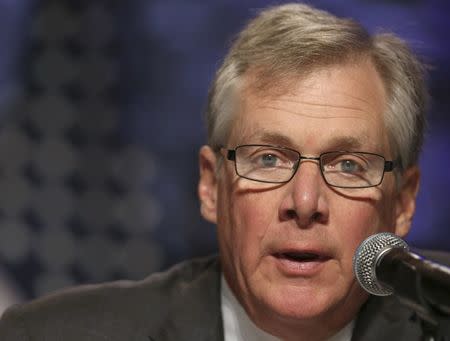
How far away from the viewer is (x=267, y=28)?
268 centimetres

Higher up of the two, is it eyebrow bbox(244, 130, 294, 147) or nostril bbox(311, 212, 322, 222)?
eyebrow bbox(244, 130, 294, 147)

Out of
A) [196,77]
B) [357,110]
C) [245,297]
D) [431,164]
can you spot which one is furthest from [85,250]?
[357,110]

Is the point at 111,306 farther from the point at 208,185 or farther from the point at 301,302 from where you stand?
the point at 301,302

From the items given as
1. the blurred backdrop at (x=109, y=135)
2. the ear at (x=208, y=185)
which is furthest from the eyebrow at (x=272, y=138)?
the blurred backdrop at (x=109, y=135)

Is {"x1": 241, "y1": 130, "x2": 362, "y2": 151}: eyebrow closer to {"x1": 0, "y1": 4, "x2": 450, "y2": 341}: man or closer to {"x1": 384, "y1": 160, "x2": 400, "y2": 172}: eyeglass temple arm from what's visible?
{"x1": 0, "y1": 4, "x2": 450, "y2": 341}: man

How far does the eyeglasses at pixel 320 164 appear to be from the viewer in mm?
2465

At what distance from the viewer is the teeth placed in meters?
2.43

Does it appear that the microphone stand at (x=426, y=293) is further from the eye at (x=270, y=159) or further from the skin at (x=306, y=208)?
the eye at (x=270, y=159)

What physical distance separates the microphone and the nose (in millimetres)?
456

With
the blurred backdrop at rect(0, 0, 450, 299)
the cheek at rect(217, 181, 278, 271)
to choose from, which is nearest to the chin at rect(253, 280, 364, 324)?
the cheek at rect(217, 181, 278, 271)

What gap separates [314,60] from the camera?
100 inches

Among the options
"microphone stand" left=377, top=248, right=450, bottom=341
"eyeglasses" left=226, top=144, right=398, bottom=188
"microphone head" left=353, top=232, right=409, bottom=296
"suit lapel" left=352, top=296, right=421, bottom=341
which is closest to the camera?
"microphone stand" left=377, top=248, right=450, bottom=341

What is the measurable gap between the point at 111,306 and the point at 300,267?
2.12 ft

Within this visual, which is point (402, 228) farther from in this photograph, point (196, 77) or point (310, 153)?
point (196, 77)
